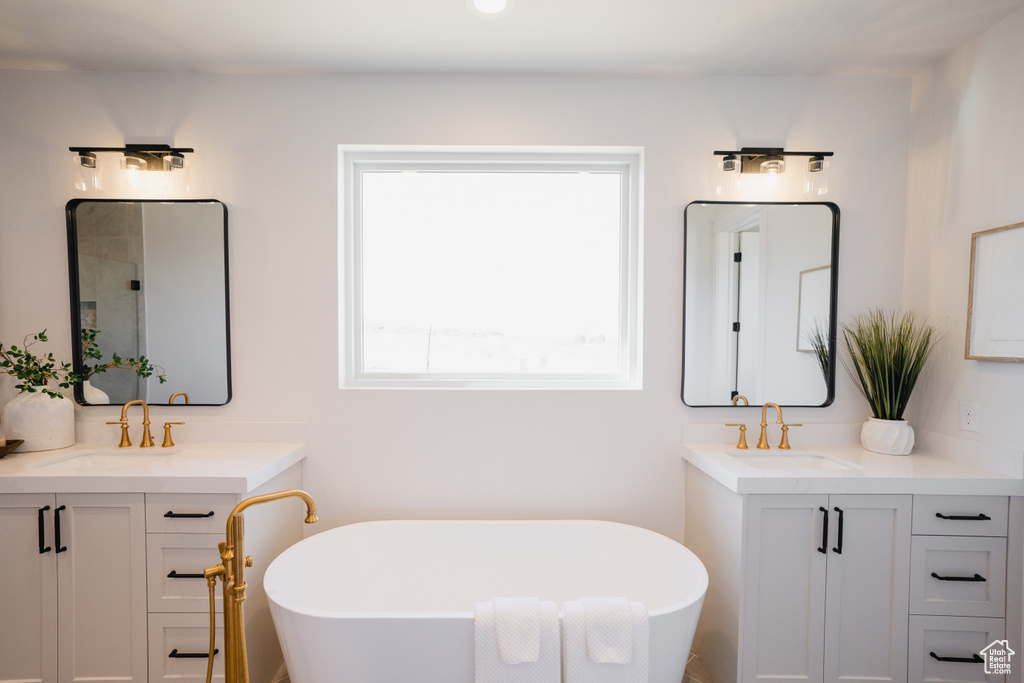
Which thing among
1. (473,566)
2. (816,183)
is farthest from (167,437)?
(816,183)

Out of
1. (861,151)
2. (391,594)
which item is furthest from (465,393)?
(861,151)

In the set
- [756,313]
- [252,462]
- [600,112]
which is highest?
[600,112]

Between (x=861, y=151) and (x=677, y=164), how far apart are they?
83 cm

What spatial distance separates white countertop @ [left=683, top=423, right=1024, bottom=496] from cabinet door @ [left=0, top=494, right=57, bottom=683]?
243 cm

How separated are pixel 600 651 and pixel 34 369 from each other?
239cm

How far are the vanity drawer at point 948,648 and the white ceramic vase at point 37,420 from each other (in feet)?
11.1

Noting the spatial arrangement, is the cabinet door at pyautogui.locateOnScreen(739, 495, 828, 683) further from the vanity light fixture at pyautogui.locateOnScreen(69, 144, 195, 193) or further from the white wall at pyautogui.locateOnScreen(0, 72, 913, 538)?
the vanity light fixture at pyautogui.locateOnScreen(69, 144, 195, 193)

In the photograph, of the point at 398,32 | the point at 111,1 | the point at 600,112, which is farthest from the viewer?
the point at 600,112

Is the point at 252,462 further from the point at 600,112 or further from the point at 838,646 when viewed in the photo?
the point at 838,646

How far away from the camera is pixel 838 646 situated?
1.67 m

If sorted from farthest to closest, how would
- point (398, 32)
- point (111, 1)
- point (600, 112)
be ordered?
point (600, 112) < point (398, 32) < point (111, 1)

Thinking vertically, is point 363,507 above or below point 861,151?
below

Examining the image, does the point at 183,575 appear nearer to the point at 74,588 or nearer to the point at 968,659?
the point at 74,588
